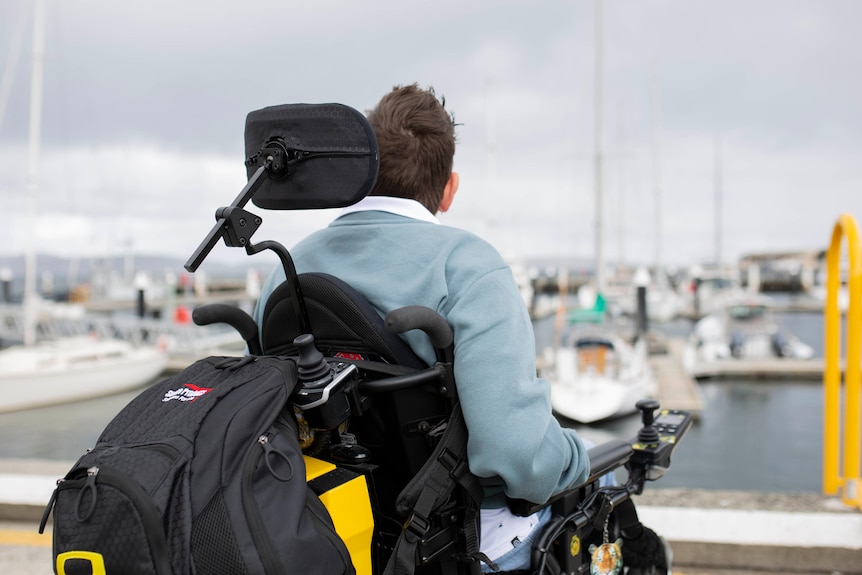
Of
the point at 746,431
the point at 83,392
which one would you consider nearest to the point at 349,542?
the point at 746,431

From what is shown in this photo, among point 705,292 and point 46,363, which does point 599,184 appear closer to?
point 46,363

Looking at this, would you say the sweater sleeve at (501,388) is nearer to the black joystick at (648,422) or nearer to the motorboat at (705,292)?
the black joystick at (648,422)

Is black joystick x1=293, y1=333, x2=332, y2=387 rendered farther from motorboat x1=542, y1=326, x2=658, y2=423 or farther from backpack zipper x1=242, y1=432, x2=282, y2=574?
motorboat x1=542, y1=326, x2=658, y2=423

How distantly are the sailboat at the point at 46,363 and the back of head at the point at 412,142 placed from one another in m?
16.7

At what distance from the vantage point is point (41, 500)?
10.1 feet

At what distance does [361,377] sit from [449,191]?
513mm

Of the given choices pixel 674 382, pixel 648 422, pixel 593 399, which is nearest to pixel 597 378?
pixel 593 399

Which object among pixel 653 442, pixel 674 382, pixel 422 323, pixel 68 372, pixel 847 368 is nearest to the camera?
pixel 422 323

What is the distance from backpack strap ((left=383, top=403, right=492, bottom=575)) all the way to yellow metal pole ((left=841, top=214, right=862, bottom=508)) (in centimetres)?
210

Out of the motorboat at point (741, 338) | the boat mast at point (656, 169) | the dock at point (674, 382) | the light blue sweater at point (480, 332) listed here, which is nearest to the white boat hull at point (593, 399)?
the dock at point (674, 382)

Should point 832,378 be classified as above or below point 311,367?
below

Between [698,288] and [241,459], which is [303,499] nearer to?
[241,459]

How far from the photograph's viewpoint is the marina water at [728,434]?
1252 centimetres

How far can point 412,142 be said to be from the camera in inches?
58.3
